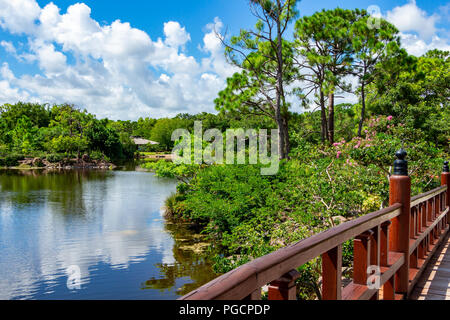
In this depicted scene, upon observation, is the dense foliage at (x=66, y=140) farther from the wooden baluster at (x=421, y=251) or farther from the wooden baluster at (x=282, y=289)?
the wooden baluster at (x=282, y=289)

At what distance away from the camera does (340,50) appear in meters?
13.8

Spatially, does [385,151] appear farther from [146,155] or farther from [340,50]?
[146,155]

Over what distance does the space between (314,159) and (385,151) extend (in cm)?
227

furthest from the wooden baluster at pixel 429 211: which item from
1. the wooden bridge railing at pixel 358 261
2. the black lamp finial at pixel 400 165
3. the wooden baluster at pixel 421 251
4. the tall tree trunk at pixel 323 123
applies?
the tall tree trunk at pixel 323 123

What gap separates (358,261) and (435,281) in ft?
5.30

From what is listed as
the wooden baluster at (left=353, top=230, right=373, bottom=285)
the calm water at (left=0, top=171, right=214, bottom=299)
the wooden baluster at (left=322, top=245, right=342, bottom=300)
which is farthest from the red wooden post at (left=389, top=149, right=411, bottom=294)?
the calm water at (left=0, top=171, right=214, bottom=299)

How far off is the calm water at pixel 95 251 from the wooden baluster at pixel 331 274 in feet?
16.7

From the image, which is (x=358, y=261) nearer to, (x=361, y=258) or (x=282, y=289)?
(x=361, y=258)

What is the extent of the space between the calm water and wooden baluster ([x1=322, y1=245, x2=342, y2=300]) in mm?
5102

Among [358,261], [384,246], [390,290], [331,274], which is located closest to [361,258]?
[358,261]

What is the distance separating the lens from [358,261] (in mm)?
1618

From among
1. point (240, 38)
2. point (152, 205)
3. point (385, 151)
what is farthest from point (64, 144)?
point (385, 151)

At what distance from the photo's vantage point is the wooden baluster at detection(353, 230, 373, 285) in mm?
1610

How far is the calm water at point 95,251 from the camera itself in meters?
6.38
